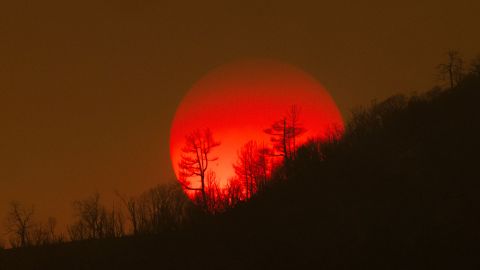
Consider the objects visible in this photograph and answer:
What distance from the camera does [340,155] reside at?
4919 cm

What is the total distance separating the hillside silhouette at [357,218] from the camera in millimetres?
31047

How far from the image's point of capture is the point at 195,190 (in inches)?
2613

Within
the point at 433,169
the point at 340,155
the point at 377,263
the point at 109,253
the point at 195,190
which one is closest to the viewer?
the point at 377,263

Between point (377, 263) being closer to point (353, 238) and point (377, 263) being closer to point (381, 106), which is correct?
point (353, 238)

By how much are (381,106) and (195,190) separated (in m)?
24.8

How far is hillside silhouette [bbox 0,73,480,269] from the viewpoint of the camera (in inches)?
1222

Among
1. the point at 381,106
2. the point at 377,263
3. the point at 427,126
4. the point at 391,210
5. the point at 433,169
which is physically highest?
the point at 381,106

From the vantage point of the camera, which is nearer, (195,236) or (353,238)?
(353,238)

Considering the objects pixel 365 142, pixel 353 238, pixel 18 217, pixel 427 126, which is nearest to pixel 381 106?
pixel 365 142

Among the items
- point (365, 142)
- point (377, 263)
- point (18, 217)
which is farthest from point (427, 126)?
point (18, 217)

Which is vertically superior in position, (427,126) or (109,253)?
(427,126)

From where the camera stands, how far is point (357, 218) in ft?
119

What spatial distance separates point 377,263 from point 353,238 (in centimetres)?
348

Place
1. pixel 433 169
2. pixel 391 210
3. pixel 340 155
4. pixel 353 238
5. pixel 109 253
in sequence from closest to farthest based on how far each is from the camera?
pixel 353 238 < pixel 391 210 < pixel 433 169 < pixel 109 253 < pixel 340 155
